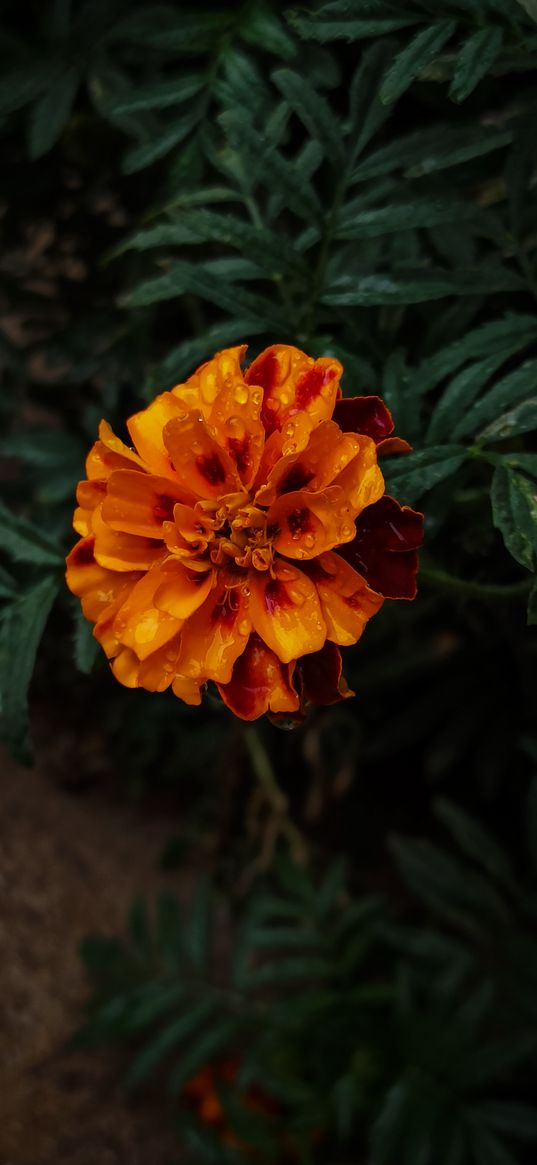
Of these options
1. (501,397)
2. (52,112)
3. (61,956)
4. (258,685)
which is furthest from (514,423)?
(61,956)

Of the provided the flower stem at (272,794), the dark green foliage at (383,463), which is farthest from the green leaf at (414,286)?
the flower stem at (272,794)

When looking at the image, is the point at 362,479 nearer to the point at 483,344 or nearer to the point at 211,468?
the point at 211,468

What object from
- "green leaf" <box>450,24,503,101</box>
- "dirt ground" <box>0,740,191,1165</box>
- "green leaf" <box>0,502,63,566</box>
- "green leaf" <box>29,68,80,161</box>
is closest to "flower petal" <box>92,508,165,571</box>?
"green leaf" <box>0,502,63,566</box>

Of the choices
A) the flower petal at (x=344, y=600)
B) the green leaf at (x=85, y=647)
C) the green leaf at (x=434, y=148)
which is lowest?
the green leaf at (x=85, y=647)

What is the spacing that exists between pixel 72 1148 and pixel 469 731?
0.69 metres

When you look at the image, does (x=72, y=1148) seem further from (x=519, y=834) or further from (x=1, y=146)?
(x=1, y=146)

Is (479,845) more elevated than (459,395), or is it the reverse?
(459,395)

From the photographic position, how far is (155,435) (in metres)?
0.64

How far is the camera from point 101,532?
638 mm

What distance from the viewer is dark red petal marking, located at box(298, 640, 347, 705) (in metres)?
0.63

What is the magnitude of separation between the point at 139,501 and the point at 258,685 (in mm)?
122

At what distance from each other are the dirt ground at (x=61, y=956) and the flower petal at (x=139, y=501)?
0.91 meters

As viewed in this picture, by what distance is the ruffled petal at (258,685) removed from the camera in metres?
0.60

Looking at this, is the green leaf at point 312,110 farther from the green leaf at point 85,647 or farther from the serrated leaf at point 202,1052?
the serrated leaf at point 202,1052
